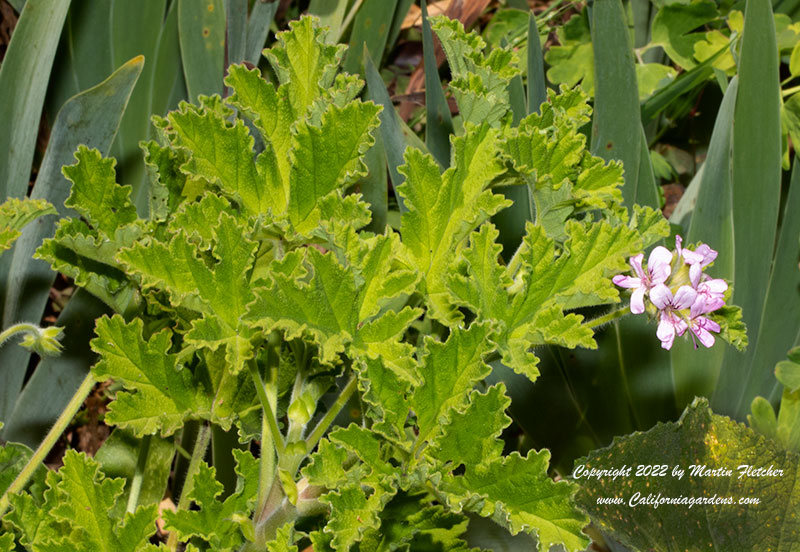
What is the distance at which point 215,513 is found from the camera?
849 mm

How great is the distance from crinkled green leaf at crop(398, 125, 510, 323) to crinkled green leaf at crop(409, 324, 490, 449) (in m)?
0.08

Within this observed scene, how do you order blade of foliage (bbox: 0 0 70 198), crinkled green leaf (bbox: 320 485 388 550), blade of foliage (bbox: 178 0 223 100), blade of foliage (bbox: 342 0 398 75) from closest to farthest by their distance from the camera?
crinkled green leaf (bbox: 320 485 388 550), blade of foliage (bbox: 0 0 70 198), blade of foliage (bbox: 178 0 223 100), blade of foliage (bbox: 342 0 398 75)

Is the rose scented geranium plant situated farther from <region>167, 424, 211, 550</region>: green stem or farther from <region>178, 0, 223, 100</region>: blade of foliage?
<region>178, 0, 223, 100</region>: blade of foliage

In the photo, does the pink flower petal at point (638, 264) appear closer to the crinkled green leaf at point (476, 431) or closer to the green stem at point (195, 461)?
the crinkled green leaf at point (476, 431)

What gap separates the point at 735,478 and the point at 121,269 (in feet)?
2.38

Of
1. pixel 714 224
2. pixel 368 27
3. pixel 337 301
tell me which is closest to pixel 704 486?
pixel 714 224

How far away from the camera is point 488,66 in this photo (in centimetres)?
96

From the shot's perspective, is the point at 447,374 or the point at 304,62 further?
the point at 304,62

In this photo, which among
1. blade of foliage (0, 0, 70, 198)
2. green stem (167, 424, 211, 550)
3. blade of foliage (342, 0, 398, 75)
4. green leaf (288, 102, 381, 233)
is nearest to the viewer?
green leaf (288, 102, 381, 233)

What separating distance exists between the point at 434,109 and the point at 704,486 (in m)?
0.57

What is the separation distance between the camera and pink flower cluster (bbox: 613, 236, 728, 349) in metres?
0.86

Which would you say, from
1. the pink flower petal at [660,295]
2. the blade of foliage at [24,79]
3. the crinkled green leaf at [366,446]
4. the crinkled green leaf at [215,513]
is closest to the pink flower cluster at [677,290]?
the pink flower petal at [660,295]

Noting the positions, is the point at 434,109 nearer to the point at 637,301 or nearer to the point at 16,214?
the point at 637,301

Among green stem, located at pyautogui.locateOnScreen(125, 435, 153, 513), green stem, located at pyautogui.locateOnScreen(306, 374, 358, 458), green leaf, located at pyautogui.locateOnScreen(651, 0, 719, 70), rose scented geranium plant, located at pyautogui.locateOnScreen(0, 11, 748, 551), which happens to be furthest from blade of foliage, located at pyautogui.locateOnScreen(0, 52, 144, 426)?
green leaf, located at pyautogui.locateOnScreen(651, 0, 719, 70)
